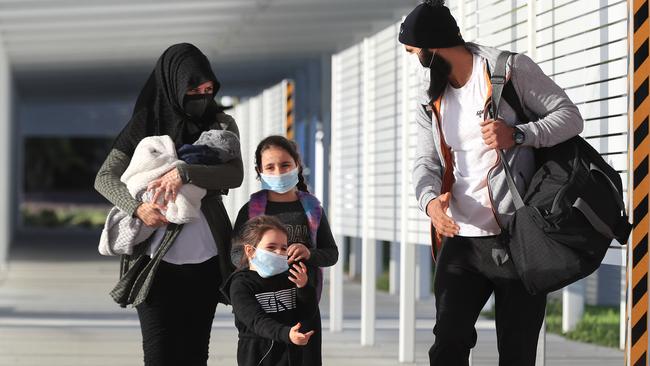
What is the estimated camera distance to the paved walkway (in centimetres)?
956

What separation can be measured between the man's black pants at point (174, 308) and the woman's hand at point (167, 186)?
0.24m

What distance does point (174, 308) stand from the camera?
5340 mm

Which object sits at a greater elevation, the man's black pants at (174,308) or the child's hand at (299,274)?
the child's hand at (299,274)

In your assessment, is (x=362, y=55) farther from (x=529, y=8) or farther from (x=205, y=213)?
(x=205, y=213)

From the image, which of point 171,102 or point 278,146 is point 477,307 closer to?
point 278,146

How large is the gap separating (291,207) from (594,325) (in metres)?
6.57

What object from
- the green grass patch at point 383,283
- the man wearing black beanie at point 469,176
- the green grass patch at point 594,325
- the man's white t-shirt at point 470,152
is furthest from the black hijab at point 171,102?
the green grass patch at point 383,283

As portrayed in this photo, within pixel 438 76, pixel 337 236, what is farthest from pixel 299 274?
pixel 337 236

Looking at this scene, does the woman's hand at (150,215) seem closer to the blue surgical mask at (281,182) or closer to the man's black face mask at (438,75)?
the blue surgical mask at (281,182)

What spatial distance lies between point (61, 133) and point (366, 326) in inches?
1432

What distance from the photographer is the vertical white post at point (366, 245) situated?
10258 mm

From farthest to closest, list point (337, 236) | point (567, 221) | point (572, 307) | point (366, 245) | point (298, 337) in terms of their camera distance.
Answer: point (572, 307) → point (337, 236) → point (366, 245) → point (298, 337) → point (567, 221)

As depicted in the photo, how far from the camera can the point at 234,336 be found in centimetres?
1108

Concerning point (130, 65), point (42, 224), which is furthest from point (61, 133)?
point (130, 65)
